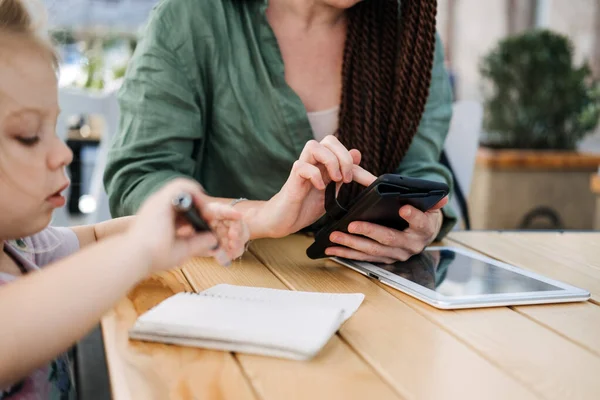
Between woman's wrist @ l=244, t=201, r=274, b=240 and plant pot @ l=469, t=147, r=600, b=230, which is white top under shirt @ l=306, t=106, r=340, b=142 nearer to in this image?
woman's wrist @ l=244, t=201, r=274, b=240

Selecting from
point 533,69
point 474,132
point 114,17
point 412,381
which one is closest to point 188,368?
point 412,381

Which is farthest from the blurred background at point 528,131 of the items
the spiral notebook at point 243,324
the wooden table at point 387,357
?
the spiral notebook at point 243,324

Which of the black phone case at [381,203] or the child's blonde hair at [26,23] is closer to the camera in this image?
the child's blonde hair at [26,23]

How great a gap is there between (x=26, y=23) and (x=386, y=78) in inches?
34.6

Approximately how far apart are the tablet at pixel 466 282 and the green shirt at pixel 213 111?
0.82 ft

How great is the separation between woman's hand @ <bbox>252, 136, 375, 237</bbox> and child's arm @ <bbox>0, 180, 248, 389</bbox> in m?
0.33

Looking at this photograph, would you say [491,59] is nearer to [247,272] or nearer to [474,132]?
[474,132]

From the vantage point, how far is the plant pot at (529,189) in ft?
12.5

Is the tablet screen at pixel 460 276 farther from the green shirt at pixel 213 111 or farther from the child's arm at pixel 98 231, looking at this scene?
the child's arm at pixel 98 231

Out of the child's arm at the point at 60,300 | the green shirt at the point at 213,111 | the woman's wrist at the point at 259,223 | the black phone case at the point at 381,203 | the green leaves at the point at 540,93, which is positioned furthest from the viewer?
the green leaves at the point at 540,93

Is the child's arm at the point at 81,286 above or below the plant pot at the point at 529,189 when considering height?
above

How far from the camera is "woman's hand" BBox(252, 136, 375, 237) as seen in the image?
1.02m

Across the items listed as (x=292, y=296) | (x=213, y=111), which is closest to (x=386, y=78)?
(x=213, y=111)

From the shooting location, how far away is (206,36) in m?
1.42
